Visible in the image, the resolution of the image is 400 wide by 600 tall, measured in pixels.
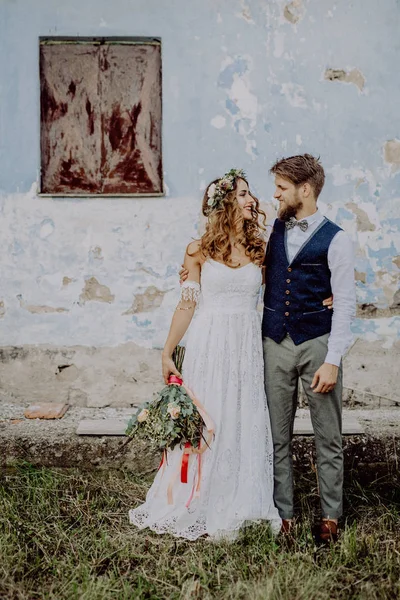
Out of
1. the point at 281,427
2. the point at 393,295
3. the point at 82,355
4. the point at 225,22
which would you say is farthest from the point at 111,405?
the point at 225,22

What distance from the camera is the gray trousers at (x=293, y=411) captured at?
355 centimetres

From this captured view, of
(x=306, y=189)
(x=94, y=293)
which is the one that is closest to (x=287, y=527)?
(x=306, y=189)

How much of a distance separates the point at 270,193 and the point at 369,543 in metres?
2.73

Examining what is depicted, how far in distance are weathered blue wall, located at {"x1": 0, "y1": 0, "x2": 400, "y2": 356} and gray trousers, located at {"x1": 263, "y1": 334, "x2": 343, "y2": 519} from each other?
5.92 feet

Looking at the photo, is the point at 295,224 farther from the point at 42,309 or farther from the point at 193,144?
the point at 42,309

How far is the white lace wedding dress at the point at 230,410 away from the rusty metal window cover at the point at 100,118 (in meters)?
1.84

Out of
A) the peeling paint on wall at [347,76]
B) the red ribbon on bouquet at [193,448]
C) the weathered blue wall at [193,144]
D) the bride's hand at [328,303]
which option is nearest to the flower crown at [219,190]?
the bride's hand at [328,303]

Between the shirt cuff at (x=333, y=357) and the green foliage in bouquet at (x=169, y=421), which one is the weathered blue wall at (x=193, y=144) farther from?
the shirt cuff at (x=333, y=357)

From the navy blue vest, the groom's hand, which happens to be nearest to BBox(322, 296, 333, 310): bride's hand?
the navy blue vest

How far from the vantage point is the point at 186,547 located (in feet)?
11.8

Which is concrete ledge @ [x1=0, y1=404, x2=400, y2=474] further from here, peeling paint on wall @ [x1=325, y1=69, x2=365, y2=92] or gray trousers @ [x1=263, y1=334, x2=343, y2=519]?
peeling paint on wall @ [x1=325, y1=69, x2=365, y2=92]

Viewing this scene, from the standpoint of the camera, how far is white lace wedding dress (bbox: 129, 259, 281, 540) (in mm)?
3650

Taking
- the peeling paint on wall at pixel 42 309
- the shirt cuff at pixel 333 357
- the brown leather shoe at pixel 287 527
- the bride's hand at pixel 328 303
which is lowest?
the brown leather shoe at pixel 287 527

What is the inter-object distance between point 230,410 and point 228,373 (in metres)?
0.20
